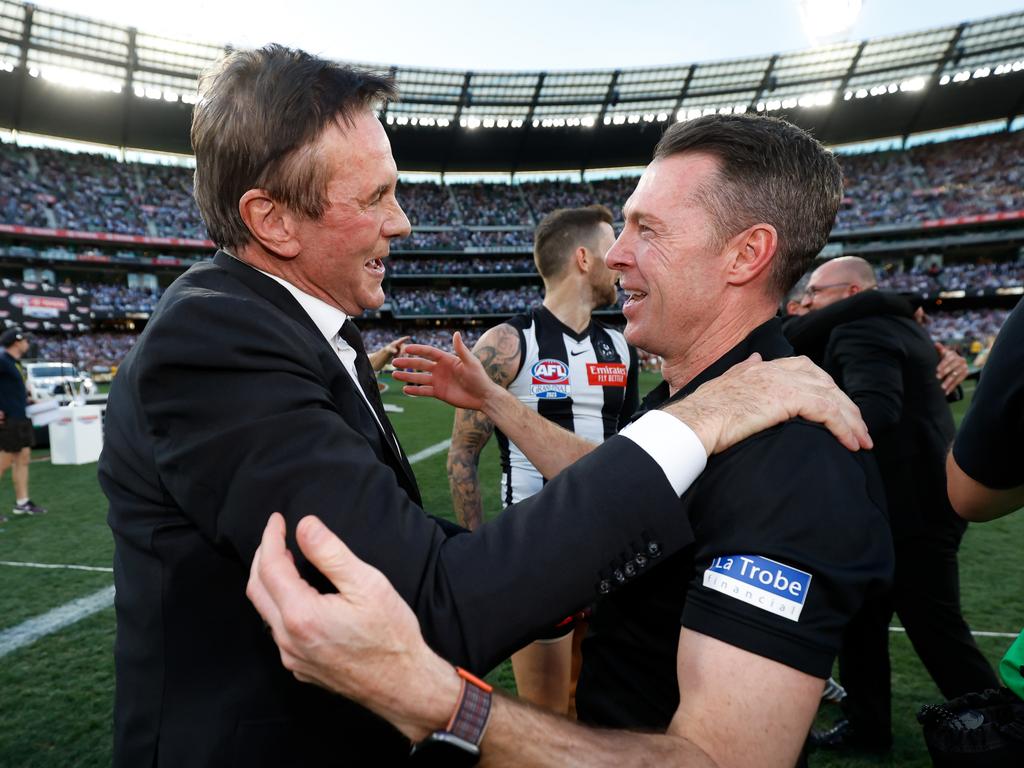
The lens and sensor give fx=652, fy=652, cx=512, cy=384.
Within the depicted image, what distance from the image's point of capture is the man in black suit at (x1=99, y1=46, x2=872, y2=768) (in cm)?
107

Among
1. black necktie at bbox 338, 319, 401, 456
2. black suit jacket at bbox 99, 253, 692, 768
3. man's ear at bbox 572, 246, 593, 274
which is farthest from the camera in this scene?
man's ear at bbox 572, 246, 593, 274

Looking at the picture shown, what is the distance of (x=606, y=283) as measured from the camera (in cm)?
411

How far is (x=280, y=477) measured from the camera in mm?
1058

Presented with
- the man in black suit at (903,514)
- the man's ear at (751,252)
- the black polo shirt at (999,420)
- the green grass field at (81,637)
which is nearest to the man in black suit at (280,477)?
the man's ear at (751,252)

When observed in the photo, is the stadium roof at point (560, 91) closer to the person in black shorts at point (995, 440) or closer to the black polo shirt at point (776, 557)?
the person in black shorts at point (995, 440)

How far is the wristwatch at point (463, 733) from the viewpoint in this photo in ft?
3.29

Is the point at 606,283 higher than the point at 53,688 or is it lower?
higher

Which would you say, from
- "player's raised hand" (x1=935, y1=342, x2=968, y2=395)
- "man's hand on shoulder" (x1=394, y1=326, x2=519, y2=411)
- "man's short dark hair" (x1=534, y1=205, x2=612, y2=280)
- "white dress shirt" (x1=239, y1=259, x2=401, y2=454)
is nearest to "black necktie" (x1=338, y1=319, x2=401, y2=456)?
"white dress shirt" (x1=239, y1=259, x2=401, y2=454)

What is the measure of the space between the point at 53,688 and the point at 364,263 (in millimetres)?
3720

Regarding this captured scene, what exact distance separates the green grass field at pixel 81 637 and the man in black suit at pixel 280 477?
2672 millimetres

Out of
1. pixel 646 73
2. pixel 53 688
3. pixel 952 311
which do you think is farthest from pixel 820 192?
pixel 952 311

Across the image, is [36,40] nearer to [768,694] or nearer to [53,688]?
[53,688]

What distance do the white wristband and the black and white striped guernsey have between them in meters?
2.52

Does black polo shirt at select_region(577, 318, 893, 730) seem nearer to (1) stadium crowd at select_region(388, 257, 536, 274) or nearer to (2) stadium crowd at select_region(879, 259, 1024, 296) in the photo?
(2) stadium crowd at select_region(879, 259, 1024, 296)
